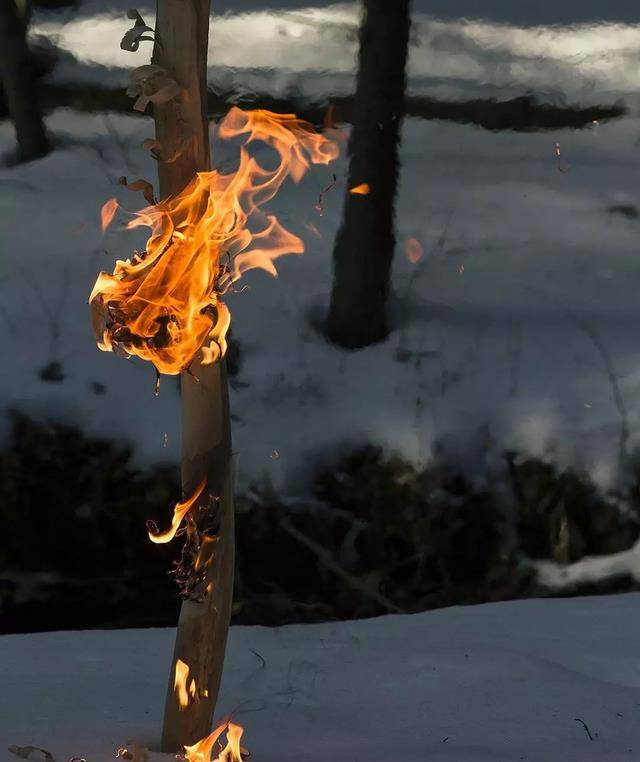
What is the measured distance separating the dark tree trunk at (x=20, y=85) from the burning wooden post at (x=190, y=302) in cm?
325

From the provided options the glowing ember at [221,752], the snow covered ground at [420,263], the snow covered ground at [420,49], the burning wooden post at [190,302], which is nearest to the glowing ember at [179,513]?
the burning wooden post at [190,302]

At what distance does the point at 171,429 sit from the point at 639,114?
3.33 meters

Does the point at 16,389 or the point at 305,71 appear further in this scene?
the point at 305,71

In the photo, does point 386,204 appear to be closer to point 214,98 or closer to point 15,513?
point 214,98

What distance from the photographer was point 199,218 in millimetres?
2883

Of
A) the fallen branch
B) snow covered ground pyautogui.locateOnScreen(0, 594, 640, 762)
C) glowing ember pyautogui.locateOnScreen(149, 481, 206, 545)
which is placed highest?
glowing ember pyautogui.locateOnScreen(149, 481, 206, 545)

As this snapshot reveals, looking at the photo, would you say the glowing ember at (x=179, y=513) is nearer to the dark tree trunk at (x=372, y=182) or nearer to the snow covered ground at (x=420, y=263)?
the snow covered ground at (x=420, y=263)

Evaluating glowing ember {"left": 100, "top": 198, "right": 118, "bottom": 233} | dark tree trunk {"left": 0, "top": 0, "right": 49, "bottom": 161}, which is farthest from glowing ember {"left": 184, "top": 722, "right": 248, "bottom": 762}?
dark tree trunk {"left": 0, "top": 0, "right": 49, "bottom": 161}

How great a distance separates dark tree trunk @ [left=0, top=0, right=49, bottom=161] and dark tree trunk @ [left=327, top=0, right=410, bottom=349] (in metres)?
1.80

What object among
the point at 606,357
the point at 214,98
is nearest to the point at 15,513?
the point at 214,98

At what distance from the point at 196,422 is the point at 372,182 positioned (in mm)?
2975

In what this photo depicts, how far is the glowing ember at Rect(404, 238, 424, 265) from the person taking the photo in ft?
19.7

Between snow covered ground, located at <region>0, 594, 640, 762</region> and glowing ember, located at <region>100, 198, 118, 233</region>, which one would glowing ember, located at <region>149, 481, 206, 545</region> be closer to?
snow covered ground, located at <region>0, 594, 640, 762</region>

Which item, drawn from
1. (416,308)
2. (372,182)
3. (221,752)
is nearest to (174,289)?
(221,752)
